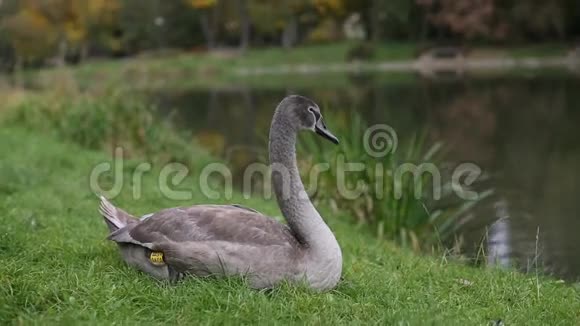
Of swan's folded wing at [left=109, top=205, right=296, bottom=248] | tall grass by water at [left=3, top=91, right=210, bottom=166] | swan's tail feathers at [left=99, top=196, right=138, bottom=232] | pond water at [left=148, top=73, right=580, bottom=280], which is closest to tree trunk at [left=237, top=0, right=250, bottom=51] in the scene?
pond water at [left=148, top=73, right=580, bottom=280]

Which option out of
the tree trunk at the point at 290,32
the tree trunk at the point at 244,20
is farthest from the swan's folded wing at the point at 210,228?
the tree trunk at the point at 244,20

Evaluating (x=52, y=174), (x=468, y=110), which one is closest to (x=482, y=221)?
(x=52, y=174)

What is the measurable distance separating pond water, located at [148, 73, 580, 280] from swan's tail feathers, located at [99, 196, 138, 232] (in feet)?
8.96

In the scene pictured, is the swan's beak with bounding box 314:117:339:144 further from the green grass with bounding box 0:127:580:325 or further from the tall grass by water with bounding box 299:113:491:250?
the tall grass by water with bounding box 299:113:491:250

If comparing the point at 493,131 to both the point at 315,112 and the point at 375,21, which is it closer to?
the point at 315,112

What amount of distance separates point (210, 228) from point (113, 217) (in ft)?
3.35

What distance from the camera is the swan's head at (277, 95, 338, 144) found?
4852 mm

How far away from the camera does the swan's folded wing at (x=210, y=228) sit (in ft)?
14.9

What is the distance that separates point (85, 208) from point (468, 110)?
58.4ft

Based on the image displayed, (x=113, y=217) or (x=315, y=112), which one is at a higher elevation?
(x=315, y=112)

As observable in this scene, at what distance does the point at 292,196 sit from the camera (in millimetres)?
4789

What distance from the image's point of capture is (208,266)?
4484 millimetres

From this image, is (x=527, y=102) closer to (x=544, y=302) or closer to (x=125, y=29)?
(x=544, y=302)
